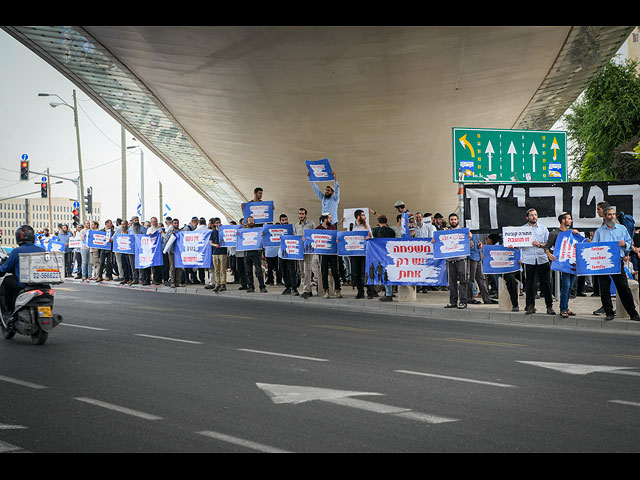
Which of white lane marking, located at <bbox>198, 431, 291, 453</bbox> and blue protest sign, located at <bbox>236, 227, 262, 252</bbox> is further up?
blue protest sign, located at <bbox>236, 227, 262, 252</bbox>

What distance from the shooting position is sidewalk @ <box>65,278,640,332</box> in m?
14.5

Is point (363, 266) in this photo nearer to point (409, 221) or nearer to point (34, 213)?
point (409, 221)

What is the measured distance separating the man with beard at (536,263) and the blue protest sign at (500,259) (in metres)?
0.72

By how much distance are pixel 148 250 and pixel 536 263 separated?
46.4 feet

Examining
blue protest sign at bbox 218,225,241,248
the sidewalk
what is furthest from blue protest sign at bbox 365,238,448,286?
blue protest sign at bbox 218,225,241,248

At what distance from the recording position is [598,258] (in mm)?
14672

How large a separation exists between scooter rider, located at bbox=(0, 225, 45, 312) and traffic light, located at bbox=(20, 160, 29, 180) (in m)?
33.5

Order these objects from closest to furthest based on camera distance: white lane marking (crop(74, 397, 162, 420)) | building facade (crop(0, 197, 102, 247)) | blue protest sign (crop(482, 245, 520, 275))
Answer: white lane marking (crop(74, 397, 162, 420)), blue protest sign (crop(482, 245, 520, 275)), building facade (crop(0, 197, 102, 247))

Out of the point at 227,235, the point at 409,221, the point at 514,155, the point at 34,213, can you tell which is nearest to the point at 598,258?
the point at 514,155

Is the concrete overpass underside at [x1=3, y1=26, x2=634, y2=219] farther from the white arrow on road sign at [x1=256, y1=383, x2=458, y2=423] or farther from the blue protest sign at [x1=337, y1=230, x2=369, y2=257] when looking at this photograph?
the white arrow on road sign at [x1=256, y1=383, x2=458, y2=423]
